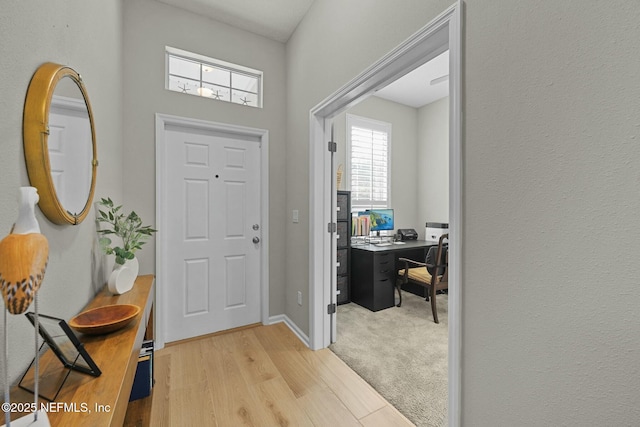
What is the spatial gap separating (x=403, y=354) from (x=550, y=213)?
179 centimetres

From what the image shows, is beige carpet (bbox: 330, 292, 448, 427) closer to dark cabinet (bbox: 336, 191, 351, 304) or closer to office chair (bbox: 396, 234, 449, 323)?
dark cabinet (bbox: 336, 191, 351, 304)

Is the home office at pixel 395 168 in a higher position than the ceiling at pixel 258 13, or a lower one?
lower

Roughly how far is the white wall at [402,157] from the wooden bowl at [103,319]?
379 centimetres

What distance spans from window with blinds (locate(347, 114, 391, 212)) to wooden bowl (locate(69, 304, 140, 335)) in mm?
3135

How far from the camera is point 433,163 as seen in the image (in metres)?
4.27

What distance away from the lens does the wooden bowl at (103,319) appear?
0.99 metres

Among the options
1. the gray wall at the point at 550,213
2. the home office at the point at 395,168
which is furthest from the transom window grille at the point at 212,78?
the gray wall at the point at 550,213

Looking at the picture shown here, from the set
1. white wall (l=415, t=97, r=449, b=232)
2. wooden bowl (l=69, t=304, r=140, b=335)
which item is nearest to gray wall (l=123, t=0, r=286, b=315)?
wooden bowl (l=69, t=304, r=140, b=335)

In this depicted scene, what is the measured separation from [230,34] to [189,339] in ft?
9.92

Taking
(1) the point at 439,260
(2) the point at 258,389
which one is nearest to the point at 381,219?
(1) the point at 439,260

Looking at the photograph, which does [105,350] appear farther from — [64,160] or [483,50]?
[483,50]

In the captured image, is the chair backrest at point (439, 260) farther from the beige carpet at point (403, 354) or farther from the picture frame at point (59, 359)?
the picture frame at point (59, 359)

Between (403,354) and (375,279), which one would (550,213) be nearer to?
(403,354)

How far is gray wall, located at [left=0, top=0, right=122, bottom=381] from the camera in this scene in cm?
74
